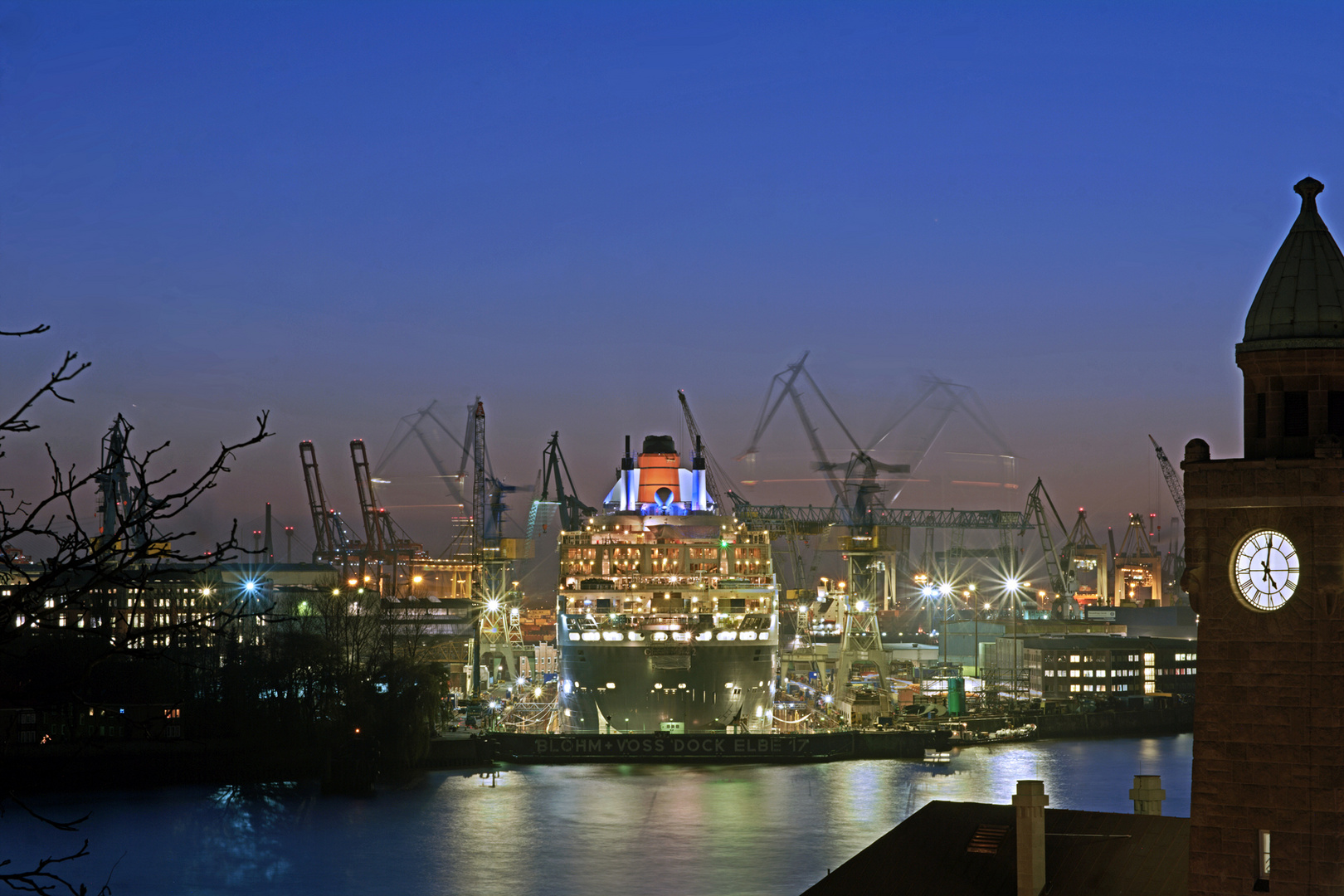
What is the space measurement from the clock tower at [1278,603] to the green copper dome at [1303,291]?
16mm

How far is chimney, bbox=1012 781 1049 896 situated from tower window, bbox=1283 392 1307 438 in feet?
18.2

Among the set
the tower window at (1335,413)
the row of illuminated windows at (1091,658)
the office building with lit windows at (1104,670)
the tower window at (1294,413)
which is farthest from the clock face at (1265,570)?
the row of illuminated windows at (1091,658)

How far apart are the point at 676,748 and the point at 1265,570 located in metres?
72.0

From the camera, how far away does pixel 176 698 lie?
7881 centimetres

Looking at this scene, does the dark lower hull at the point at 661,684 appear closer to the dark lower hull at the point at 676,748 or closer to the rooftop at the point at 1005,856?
the dark lower hull at the point at 676,748

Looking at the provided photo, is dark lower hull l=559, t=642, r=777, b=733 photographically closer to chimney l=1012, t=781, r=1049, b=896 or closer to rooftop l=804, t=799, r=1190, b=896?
rooftop l=804, t=799, r=1190, b=896

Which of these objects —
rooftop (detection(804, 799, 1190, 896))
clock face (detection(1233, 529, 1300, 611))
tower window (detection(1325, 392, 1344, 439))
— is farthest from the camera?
rooftop (detection(804, 799, 1190, 896))

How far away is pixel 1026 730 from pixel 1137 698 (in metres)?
20.9

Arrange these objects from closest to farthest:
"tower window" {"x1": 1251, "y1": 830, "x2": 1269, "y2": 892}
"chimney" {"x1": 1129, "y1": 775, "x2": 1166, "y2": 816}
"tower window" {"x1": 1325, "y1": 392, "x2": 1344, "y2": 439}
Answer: "tower window" {"x1": 1251, "y1": 830, "x2": 1269, "y2": 892}, "tower window" {"x1": 1325, "y1": 392, "x2": 1344, "y2": 439}, "chimney" {"x1": 1129, "y1": 775, "x2": 1166, "y2": 816}

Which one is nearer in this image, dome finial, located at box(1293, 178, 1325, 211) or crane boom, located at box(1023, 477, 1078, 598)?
dome finial, located at box(1293, 178, 1325, 211)

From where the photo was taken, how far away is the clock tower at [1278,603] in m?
15.3

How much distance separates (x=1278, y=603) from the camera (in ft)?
51.2

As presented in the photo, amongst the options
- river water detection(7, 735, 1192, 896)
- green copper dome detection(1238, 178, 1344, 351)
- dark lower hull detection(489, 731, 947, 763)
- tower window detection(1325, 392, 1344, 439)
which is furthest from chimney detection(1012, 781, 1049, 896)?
dark lower hull detection(489, 731, 947, 763)

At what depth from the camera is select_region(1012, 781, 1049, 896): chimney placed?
18.9 metres
